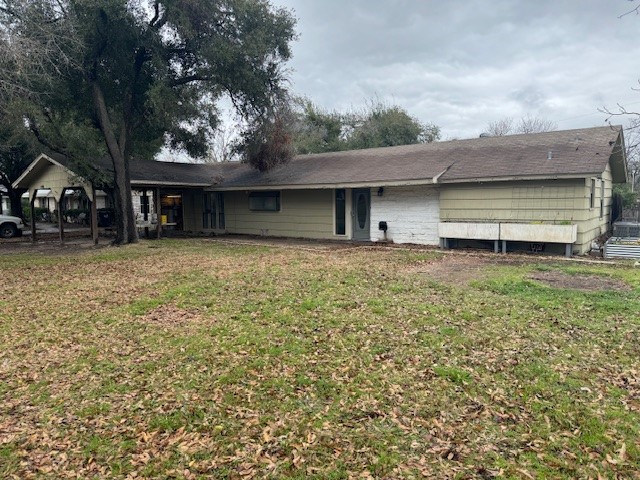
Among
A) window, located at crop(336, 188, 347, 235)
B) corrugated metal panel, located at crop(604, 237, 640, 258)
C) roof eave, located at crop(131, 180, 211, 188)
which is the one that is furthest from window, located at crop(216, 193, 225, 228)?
corrugated metal panel, located at crop(604, 237, 640, 258)

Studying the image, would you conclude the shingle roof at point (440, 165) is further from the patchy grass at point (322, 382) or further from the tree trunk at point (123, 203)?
the patchy grass at point (322, 382)

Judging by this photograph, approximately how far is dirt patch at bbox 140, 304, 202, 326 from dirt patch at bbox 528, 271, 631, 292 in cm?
615

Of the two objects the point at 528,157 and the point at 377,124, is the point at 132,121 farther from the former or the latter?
the point at 377,124

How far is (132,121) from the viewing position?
15469mm

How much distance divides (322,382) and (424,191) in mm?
10394

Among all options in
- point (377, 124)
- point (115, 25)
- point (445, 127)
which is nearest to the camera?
point (115, 25)

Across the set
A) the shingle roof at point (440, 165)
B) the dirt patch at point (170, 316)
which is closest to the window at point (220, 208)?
the shingle roof at point (440, 165)

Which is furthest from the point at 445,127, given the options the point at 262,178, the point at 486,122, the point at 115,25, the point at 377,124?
the point at 115,25

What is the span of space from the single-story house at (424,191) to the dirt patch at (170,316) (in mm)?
8439

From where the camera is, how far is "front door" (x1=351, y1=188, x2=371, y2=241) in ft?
48.6

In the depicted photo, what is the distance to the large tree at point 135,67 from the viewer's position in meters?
11.6

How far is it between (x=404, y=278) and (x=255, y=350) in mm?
4323

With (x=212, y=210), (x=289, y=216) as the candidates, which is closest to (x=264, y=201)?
(x=289, y=216)

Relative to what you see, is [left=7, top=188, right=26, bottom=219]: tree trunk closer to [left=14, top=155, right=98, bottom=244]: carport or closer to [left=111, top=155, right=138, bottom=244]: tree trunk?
[left=14, top=155, right=98, bottom=244]: carport
